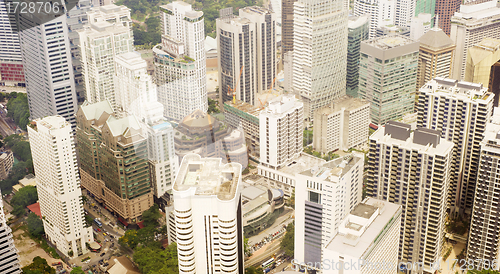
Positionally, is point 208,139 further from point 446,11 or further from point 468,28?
point 446,11

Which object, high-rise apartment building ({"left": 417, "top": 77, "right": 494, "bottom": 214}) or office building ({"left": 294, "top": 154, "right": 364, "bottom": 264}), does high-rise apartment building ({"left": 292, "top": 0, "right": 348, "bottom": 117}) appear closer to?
high-rise apartment building ({"left": 417, "top": 77, "right": 494, "bottom": 214})

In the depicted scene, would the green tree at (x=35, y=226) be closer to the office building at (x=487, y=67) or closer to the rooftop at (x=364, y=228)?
the rooftop at (x=364, y=228)

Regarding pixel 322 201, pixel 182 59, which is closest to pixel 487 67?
pixel 182 59

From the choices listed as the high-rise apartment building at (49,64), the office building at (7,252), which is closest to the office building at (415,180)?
the office building at (7,252)

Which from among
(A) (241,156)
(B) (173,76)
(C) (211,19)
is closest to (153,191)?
(A) (241,156)

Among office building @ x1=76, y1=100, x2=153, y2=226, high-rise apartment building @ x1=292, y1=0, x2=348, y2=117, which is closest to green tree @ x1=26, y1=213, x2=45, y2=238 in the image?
office building @ x1=76, y1=100, x2=153, y2=226
